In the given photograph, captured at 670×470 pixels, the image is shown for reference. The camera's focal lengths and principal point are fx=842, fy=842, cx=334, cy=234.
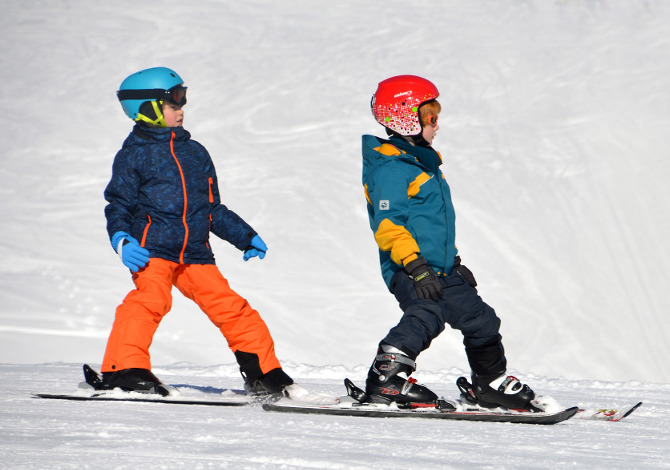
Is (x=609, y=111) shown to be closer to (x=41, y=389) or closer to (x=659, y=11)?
(x=659, y=11)

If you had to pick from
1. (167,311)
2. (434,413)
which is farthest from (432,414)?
(167,311)

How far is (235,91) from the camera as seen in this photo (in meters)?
11.3

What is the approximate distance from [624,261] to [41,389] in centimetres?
556

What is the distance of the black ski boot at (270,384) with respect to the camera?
378 centimetres

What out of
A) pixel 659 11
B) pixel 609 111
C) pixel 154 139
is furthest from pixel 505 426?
pixel 659 11

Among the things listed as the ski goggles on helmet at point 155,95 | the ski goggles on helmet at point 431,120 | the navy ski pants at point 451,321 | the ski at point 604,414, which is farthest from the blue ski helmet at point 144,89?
the ski at point 604,414

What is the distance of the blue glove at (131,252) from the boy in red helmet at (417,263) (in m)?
1.01

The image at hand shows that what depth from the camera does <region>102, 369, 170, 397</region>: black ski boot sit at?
355 centimetres

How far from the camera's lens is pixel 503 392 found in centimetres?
358

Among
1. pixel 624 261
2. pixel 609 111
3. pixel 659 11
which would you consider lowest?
pixel 624 261

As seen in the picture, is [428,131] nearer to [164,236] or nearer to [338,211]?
[164,236]

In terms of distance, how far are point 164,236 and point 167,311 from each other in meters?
0.34

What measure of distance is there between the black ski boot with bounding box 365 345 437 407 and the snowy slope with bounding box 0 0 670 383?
2.73m

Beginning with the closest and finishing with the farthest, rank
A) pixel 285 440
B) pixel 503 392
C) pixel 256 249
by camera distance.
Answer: pixel 285 440 < pixel 503 392 < pixel 256 249
